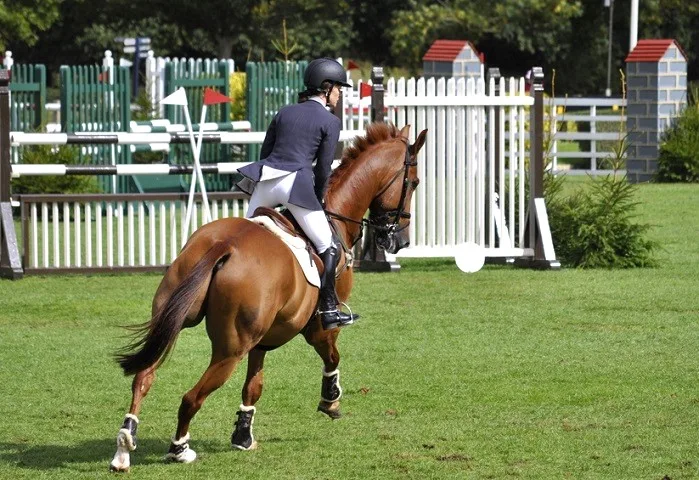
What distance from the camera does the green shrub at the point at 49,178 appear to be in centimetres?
1886

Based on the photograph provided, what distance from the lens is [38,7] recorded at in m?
40.3

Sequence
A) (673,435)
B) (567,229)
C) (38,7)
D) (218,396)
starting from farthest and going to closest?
(38,7) < (567,229) < (218,396) < (673,435)

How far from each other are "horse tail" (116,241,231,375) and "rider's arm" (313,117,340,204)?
1.11 metres

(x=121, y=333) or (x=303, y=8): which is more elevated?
(x=303, y=8)

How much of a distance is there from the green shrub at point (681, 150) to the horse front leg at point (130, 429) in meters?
18.5

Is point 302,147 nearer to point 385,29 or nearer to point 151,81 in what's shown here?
point 151,81

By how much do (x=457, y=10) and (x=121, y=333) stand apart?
37.2 meters

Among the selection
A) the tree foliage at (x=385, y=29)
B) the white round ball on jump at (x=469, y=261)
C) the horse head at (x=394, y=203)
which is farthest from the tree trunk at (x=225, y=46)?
the horse head at (x=394, y=203)

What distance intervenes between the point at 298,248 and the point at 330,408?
3.92ft

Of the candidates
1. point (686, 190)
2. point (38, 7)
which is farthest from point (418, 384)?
point (38, 7)

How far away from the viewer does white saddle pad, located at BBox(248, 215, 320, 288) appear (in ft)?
24.2

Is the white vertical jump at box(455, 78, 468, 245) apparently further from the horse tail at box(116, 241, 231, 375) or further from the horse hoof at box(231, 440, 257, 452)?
the horse tail at box(116, 241, 231, 375)

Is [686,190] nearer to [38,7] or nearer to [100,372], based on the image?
[100,372]

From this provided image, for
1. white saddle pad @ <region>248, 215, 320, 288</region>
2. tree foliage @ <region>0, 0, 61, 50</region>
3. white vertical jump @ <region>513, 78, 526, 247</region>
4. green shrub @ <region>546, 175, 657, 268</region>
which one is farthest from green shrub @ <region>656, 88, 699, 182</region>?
tree foliage @ <region>0, 0, 61, 50</region>
